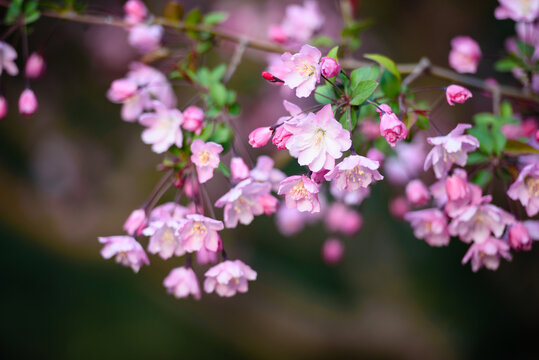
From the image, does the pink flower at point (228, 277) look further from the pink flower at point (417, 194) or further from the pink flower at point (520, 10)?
the pink flower at point (520, 10)

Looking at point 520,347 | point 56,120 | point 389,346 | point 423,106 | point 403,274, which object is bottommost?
point 520,347

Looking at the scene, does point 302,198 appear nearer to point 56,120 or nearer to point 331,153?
point 331,153

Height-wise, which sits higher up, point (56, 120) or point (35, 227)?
point (56, 120)

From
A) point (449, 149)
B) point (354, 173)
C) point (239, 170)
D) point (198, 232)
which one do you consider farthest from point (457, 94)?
point (198, 232)

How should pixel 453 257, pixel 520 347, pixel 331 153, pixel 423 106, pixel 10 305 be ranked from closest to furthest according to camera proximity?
pixel 331 153 → pixel 423 106 → pixel 520 347 → pixel 453 257 → pixel 10 305

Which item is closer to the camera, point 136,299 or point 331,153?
point 331,153

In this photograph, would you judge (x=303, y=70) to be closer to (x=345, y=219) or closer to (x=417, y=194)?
(x=417, y=194)

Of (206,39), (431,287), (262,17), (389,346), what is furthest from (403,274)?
(206,39)
